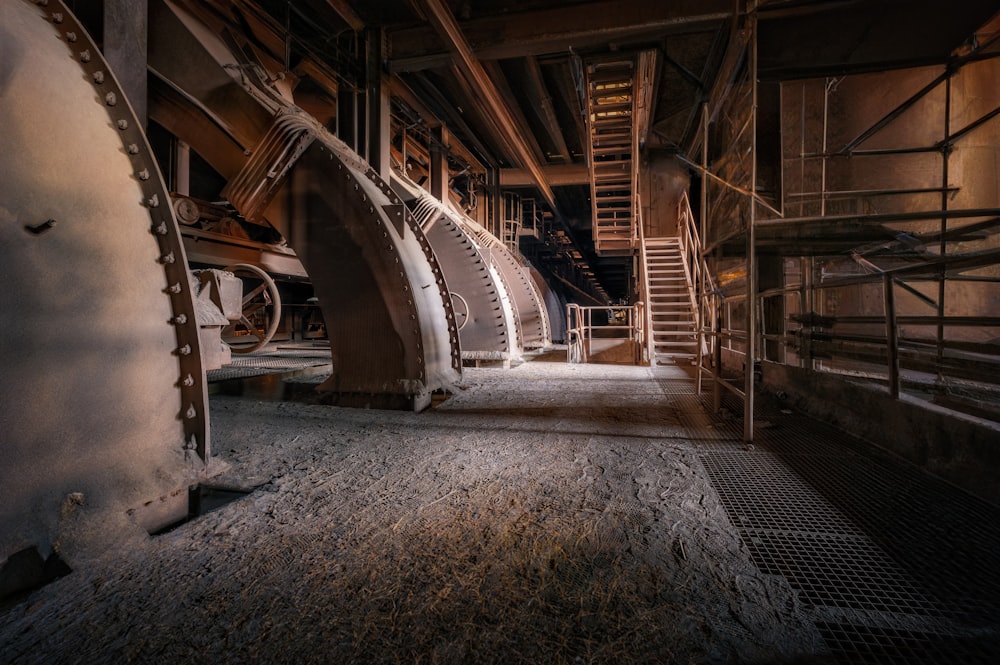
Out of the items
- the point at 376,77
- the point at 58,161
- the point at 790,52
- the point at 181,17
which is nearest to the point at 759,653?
the point at 58,161

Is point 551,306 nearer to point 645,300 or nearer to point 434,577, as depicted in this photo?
point 645,300

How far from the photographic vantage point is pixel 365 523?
185cm

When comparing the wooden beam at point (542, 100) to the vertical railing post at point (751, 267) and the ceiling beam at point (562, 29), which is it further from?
the vertical railing post at point (751, 267)

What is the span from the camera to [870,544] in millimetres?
1725

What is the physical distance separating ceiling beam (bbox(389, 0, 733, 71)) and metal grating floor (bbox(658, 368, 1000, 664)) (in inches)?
248

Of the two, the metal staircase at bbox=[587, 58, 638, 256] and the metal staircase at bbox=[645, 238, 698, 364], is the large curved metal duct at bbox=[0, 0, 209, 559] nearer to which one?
the metal staircase at bbox=[587, 58, 638, 256]

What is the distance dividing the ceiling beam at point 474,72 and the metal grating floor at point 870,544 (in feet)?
20.8

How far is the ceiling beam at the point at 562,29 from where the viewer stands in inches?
238

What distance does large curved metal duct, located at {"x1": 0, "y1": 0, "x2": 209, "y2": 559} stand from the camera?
1.47 metres

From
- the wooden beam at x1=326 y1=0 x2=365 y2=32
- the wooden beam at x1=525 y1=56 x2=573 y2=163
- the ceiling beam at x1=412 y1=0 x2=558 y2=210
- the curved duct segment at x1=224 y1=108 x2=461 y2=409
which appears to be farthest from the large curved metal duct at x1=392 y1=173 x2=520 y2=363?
the curved duct segment at x1=224 y1=108 x2=461 y2=409

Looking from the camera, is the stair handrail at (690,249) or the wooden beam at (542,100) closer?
the wooden beam at (542,100)

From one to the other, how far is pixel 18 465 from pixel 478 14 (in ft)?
26.7

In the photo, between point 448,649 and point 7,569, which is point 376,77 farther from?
point 448,649

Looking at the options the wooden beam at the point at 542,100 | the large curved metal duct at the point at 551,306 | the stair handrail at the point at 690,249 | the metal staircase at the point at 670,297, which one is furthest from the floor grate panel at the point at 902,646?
the large curved metal duct at the point at 551,306
